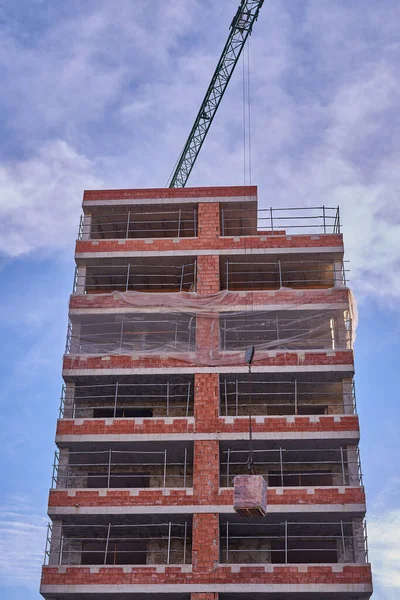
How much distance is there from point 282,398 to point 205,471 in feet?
19.0

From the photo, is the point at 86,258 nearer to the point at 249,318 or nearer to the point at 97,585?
the point at 249,318

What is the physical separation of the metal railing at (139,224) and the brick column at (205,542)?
45.5ft

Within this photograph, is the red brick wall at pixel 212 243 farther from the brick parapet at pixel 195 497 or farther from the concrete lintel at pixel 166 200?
the brick parapet at pixel 195 497

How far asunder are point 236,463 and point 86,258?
1211 cm

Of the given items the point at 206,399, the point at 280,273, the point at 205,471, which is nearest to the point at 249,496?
the point at 205,471

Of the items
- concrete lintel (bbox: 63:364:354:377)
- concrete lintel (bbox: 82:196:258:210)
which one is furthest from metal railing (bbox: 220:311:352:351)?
concrete lintel (bbox: 82:196:258:210)

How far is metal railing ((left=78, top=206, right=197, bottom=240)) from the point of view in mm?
40406

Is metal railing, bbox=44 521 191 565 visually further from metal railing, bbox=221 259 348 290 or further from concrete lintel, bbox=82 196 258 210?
concrete lintel, bbox=82 196 258 210

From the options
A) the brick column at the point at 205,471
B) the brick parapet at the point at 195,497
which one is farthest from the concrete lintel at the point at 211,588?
the brick column at the point at 205,471

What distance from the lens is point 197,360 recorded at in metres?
35.6

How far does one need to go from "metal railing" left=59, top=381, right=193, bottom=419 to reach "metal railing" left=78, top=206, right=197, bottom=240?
7.71 meters

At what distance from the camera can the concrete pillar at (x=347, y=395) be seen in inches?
1372

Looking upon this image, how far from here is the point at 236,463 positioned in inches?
1384

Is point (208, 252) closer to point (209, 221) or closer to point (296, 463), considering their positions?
point (209, 221)
